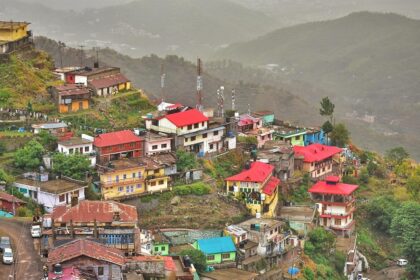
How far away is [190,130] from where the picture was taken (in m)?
56.4

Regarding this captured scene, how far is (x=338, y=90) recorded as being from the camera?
19388cm

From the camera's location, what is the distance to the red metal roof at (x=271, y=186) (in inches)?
2080

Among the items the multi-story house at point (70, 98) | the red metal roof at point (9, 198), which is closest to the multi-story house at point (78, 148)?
the red metal roof at point (9, 198)

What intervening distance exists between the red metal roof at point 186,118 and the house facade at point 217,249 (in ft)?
36.0

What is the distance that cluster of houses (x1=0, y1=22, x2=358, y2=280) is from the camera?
37.5 metres

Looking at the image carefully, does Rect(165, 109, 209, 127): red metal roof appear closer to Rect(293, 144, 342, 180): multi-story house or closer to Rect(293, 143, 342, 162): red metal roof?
Rect(293, 144, 342, 180): multi-story house

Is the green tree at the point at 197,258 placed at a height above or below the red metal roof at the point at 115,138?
below

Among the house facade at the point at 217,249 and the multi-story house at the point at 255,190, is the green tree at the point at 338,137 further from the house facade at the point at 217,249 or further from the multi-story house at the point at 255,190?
the house facade at the point at 217,249

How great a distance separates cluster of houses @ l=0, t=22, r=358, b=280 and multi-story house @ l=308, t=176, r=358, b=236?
6 cm

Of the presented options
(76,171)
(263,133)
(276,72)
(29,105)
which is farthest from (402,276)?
(276,72)

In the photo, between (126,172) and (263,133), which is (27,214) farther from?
(263,133)

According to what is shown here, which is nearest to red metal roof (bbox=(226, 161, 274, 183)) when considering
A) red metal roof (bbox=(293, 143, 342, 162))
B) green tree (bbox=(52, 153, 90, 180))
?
red metal roof (bbox=(293, 143, 342, 162))

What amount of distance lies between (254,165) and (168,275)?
61.5 ft

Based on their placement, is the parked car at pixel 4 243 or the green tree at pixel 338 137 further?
the green tree at pixel 338 137
